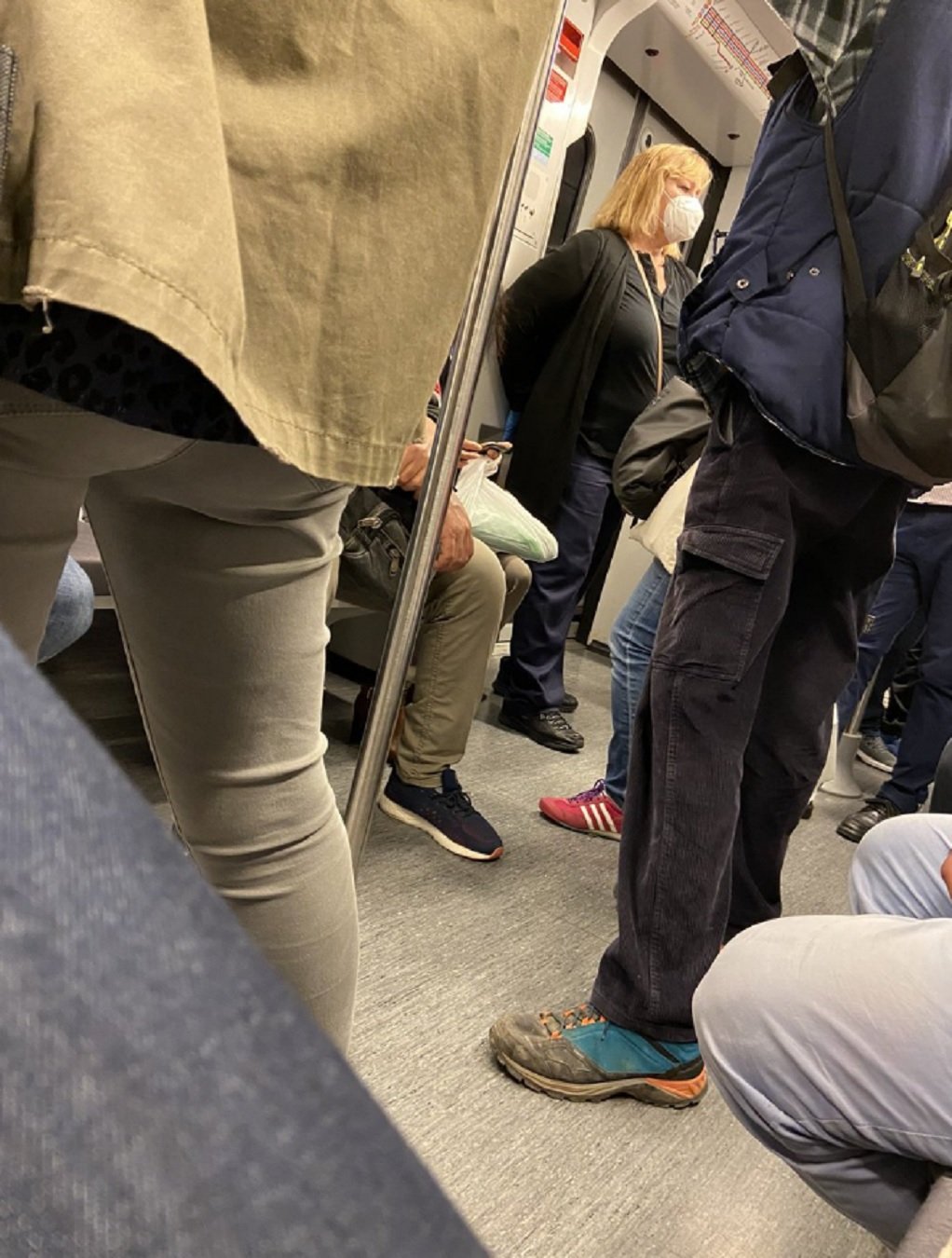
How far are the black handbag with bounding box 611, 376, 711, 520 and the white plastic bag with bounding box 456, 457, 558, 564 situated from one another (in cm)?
26

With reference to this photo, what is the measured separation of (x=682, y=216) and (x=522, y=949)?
2097 millimetres

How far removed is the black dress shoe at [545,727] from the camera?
99.8 inches

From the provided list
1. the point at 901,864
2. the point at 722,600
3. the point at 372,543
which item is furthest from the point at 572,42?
the point at 901,864

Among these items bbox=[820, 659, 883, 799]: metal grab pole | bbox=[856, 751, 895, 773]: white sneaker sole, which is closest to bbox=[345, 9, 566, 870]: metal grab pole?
bbox=[820, 659, 883, 799]: metal grab pole

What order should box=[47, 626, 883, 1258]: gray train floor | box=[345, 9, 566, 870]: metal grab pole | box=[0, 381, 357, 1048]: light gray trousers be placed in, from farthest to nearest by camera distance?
box=[47, 626, 883, 1258]: gray train floor
box=[345, 9, 566, 870]: metal grab pole
box=[0, 381, 357, 1048]: light gray trousers

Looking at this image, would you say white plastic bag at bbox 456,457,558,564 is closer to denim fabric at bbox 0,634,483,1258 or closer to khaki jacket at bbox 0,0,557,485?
khaki jacket at bbox 0,0,557,485

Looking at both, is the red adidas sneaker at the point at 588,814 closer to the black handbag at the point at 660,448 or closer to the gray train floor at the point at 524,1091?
the gray train floor at the point at 524,1091

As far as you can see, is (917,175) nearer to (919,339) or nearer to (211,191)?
(919,339)

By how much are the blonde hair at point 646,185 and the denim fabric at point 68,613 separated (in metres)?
2.12

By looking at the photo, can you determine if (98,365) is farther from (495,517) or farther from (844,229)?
(495,517)

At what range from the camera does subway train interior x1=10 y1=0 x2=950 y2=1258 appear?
984mm

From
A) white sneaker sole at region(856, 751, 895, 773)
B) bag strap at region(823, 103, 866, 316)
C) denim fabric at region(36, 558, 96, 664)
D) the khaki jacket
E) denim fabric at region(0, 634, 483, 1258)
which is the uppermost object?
bag strap at region(823, 103, 866, 316)

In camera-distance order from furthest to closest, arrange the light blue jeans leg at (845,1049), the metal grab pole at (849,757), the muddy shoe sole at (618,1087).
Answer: the metal grab pole at (849,757) < the muddy shoe sole at (618,1087) < the light blue jeans leg at (845,1049)

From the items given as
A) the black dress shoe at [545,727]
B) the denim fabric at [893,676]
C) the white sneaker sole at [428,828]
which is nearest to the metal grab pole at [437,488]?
the white sneaker sole at [428,828]
